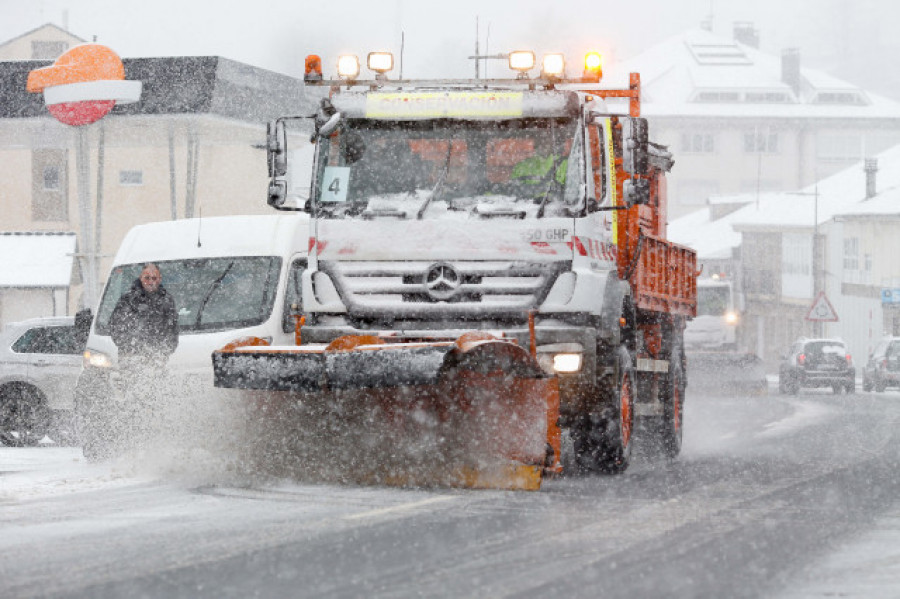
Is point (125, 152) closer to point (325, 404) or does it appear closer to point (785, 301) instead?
point (325, 404)

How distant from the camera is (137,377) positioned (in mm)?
15422

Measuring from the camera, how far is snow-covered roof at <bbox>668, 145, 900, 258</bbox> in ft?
236

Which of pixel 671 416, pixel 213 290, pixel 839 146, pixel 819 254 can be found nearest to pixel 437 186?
pixel 213 290

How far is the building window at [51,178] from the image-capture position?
4472 centimetres

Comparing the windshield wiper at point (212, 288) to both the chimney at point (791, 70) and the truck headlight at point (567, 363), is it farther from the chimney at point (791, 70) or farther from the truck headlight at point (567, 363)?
the chimney at point (791, 70)

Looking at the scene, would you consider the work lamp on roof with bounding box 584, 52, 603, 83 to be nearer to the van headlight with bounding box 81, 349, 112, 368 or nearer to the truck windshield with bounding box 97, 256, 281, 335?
the truck windshield with bounding box 97, 256, 281, 335

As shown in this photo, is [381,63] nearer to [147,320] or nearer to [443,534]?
[147,320]

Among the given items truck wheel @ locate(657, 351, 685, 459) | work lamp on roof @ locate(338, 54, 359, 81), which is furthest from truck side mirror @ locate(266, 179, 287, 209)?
truck wheel @ locate(657, 351, 685, 459)

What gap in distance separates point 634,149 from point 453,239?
4.94ft

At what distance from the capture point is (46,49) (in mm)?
77312

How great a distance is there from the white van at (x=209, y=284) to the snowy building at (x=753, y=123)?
10213 cm

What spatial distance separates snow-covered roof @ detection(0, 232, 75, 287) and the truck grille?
2933 cm

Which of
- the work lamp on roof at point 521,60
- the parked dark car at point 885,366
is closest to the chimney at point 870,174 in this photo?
the parked dark car at point 885,366

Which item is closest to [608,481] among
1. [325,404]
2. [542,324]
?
[542,324]
